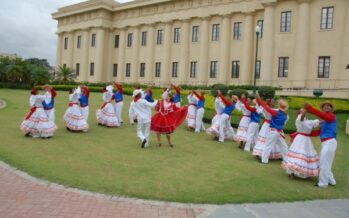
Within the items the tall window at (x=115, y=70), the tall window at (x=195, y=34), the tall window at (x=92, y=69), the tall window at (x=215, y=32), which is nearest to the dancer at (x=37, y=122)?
the tall window at (x=215, y=32)

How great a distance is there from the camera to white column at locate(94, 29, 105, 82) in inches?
1922

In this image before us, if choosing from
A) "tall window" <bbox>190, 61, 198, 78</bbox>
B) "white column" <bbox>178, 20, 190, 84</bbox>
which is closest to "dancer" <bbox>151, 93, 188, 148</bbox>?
"tall window" <bbox>190, 61, 198, 78</bbox>

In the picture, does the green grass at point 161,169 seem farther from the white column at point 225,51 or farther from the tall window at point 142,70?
the tall window at point 142,70

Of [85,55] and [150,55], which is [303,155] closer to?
[150,55]

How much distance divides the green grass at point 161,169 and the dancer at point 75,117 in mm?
538

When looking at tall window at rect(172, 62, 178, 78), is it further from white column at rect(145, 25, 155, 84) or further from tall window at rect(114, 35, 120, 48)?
tall window at rect(114, 35, 120, 48)

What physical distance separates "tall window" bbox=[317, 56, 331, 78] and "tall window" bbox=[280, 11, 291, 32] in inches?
157

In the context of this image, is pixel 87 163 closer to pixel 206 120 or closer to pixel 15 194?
pixel 15 194

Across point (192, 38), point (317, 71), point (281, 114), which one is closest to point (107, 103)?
point (281, 114)

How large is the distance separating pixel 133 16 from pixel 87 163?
131ft

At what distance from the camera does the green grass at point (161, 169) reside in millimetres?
7066

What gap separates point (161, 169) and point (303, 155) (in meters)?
3.25

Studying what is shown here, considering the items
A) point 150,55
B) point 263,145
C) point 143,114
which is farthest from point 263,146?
point 150,55

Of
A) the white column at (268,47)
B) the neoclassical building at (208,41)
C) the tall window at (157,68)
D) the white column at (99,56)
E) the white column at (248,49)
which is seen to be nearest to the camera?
the neoclassical building at (208,41)
